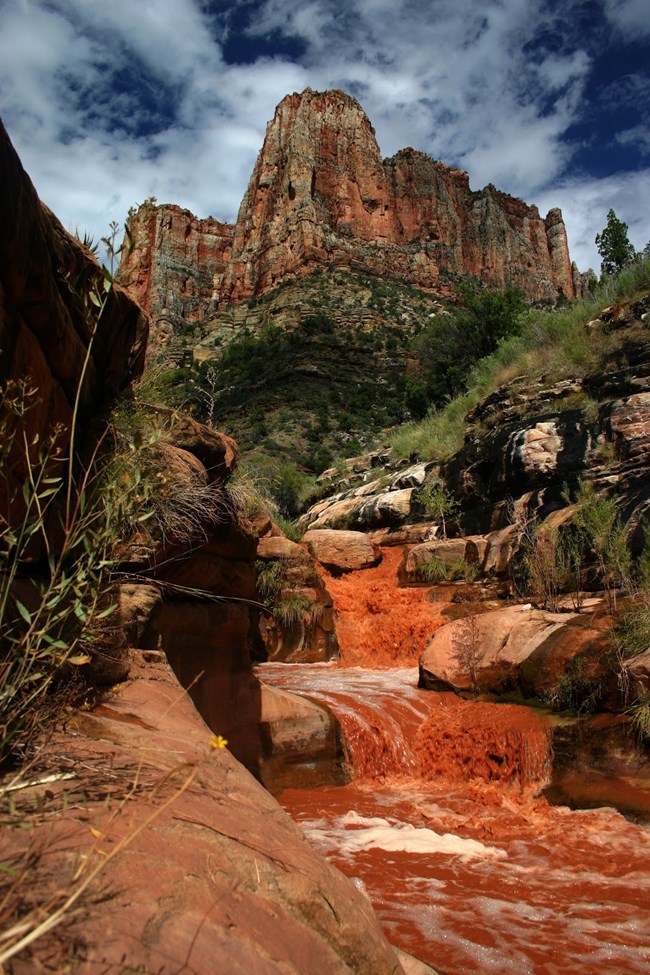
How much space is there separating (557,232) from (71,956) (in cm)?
9943

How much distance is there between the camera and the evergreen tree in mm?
27969

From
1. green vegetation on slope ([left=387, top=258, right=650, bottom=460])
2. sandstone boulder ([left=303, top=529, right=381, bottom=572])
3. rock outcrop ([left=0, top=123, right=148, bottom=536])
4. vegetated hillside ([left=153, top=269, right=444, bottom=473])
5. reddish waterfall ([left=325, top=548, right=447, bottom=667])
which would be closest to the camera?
rock outcrop ([left=0, top=123, right=148, bottom=536])

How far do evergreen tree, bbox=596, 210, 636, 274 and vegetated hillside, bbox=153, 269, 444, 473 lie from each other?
1108cm

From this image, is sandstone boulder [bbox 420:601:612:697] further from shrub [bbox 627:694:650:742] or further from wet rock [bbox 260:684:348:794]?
wet rock [bbox 260:684:348:794]

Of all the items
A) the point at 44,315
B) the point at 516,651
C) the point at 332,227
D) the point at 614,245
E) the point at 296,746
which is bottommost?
the point at 296,746

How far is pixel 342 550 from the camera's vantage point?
14820 millimetres

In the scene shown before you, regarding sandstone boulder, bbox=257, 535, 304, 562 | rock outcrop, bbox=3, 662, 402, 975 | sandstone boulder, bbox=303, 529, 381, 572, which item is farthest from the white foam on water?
sandstone boulder, bbox=303, 529, 381, 572

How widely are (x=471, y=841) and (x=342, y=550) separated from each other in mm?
10082

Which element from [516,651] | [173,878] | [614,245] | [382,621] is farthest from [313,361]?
[173,878]

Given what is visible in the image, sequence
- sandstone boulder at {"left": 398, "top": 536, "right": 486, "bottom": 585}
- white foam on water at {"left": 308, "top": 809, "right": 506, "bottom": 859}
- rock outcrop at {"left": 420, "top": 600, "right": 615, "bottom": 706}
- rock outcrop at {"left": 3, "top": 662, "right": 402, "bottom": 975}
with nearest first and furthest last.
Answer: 1. rock outcrop at {"left": 3, "top": 662, "right": 402, "bottom": 975}
2. white foam on water at {"left": 308, "top": 809, "right": 506, "bottom": 859}
3. rock outcrop at {"left": 420, "top": 600, "right": 615, "bottom": 706}
4. sandstone boulder at {"left": 398, "top": 536, "right": 486, "bottom": 585}

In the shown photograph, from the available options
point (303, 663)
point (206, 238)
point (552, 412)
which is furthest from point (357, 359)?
point (206, 238)

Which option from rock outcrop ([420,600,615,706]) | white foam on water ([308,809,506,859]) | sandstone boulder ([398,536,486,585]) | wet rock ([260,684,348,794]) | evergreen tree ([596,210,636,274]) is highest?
evergreen tree ([596,210,636,274])

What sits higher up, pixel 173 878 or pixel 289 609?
pixel 289 609

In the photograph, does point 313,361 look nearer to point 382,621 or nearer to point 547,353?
point 547,353
